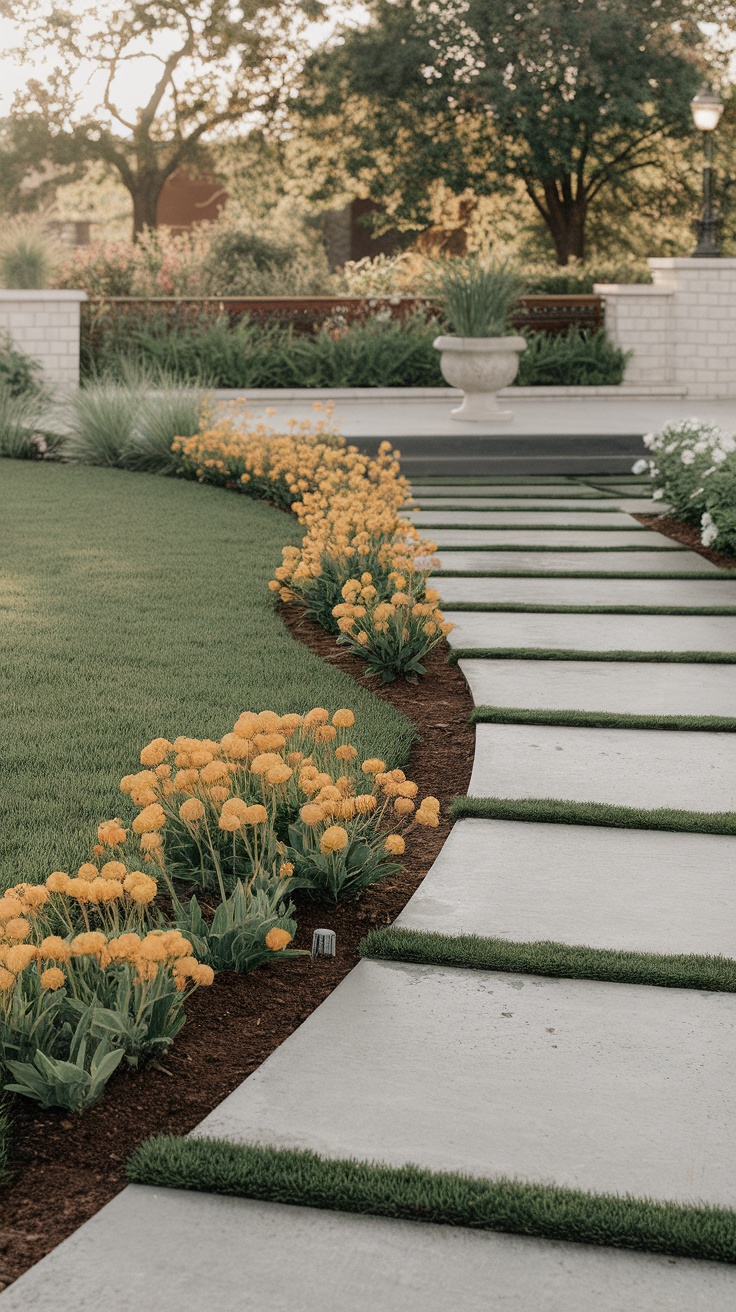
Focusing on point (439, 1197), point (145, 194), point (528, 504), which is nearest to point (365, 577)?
point (439, 1197)

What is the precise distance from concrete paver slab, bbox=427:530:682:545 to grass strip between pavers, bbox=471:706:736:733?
10.5ft

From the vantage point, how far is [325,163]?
31.1 m

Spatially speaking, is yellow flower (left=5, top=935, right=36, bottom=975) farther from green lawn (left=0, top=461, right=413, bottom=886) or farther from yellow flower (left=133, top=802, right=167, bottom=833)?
green lawn (left=0, top=461, right=413, bottom=886)

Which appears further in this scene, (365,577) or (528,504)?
(528,504)

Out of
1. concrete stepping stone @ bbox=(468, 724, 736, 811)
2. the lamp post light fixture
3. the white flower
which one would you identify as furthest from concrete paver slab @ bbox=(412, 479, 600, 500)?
the lamp post light fixture

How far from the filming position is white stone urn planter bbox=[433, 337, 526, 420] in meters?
12.7

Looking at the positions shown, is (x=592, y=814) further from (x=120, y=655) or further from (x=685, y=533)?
(x=685, y=533)

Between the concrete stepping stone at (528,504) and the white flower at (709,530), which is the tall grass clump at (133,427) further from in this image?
the white flower at (709,530)

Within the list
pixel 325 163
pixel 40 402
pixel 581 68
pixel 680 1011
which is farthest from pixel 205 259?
pixel 680 1011

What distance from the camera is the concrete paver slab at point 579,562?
7.21 m

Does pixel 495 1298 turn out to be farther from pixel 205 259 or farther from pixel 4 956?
pixel 205 259

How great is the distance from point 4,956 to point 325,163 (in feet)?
102

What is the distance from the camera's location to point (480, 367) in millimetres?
12758

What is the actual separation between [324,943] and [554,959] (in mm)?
484
